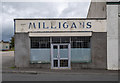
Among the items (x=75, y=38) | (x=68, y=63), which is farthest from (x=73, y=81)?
(x=75, y=38)

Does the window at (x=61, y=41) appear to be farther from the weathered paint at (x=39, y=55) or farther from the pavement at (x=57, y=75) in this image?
the pavement at (x=57, y=75)

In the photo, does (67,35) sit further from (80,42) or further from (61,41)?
(80,42)

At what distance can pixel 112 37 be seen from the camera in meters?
8.78

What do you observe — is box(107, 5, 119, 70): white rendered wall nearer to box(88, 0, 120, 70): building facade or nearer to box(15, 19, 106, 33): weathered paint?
box(88, 0, 120, 70): building facade

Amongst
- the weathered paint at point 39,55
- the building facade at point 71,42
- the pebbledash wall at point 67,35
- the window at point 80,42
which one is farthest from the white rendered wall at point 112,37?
the weathered paint at point 39,55

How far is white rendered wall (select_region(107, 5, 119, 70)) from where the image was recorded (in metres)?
8.74

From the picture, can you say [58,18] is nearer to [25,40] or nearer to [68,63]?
[25,40]

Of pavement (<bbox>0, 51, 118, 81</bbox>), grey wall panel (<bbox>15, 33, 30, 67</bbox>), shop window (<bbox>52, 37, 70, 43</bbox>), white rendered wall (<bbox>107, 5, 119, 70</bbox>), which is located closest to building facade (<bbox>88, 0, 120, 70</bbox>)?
white rendered wall (<bbox>107, 5, 119, 70</bbox>)

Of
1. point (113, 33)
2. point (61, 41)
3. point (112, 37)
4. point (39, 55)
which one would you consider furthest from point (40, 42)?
point (113, 33)

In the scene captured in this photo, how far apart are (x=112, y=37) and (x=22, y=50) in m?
8.19

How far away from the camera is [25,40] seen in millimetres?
8977

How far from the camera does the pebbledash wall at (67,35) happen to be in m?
8.89

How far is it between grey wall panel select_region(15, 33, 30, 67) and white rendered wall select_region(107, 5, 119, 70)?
7.33 m

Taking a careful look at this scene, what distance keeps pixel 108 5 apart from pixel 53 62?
7.15 metres
